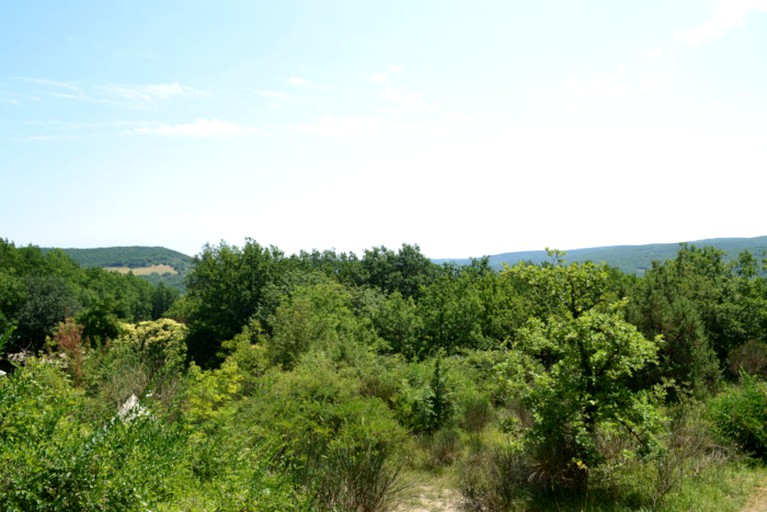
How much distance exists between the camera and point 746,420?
1059cm

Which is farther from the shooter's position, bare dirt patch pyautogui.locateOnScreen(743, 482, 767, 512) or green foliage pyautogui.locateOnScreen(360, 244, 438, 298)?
green foliage pyautogui.locateOnScreen(360, 244, 438, 298)

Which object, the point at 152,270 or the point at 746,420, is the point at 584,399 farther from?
the point at 152,270

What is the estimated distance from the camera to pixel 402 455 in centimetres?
1107

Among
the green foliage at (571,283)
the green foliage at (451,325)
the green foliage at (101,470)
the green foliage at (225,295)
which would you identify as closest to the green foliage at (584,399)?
the green foliage at (571,283)

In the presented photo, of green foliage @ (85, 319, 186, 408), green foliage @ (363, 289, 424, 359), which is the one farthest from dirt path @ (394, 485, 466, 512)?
green foliage @ (363, 289, 424, 359)

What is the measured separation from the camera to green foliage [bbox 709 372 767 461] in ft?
34.2

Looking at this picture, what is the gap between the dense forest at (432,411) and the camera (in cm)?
429

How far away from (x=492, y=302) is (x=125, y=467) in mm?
22812

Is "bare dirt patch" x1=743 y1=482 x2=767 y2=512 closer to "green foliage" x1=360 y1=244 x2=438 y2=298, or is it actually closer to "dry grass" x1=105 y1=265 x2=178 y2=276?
"green foliage" x1=360 y1=244 x2=438 y2=298

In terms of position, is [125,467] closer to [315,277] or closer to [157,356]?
[157,356]

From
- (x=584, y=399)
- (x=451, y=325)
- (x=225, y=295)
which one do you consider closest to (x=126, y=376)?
(x=584, y=399)

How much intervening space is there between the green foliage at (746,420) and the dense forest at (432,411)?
0.03 m

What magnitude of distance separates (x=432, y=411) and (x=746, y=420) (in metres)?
7.43

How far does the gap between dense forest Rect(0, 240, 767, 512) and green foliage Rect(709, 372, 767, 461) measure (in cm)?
3
